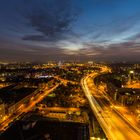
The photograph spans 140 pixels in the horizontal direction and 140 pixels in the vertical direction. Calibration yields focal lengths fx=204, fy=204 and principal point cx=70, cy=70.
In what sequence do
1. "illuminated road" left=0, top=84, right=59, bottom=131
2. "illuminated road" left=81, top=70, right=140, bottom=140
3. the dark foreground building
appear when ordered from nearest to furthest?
1. the dark foreground building
2. "illuminated road" left=81, top=70, right=140, bottom=140
3. "illuminated road" left=0, top=84, right=59, bottom=131

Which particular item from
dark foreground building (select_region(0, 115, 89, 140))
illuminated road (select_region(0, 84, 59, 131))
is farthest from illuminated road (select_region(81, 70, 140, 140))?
illuminated road (select_region(0, 84, 59, 131))

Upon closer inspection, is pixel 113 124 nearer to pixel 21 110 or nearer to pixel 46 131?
pixel 46 131

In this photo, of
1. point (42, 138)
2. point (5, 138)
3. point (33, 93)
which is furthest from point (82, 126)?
point (33, 93)

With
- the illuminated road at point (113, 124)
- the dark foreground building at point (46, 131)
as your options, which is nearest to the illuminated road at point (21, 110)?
the illuminated road at point (113, 124)

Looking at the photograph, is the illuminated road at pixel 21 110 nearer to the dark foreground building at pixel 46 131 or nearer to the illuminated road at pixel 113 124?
the illuminated road at pixel 113 124

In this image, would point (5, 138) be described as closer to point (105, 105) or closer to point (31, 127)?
point (31, 127)

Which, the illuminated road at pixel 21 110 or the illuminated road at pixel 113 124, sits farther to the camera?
the illuminated road at pixel 21 110

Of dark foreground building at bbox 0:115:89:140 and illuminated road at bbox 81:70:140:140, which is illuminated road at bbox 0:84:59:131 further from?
dark foreground building at bbox 0:115:89:140

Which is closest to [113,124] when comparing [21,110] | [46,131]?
[46,131]
